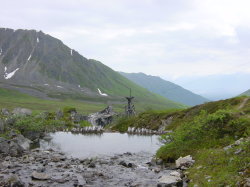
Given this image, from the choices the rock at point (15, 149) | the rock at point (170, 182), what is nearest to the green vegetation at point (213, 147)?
the rock at point (170, 182)

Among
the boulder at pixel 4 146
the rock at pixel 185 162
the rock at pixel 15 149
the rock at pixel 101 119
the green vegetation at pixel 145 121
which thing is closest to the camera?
the rock at pixel 185 162

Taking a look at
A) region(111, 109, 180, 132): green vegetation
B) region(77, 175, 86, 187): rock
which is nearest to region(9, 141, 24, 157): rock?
region(77, 175, 86, 187): rock

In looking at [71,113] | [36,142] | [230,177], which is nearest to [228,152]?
[230,177]

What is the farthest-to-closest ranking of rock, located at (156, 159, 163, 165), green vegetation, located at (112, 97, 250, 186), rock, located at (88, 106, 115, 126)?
1. rock, located at (88, 106, 115, 126)
2. rock, located at (156, 159, 163, 165)
3. green vegetation, located at (112, 97, 250, 186)

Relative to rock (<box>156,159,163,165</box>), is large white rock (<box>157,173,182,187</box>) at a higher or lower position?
higher

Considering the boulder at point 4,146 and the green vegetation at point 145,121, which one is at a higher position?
the green vegetation at point 145,121

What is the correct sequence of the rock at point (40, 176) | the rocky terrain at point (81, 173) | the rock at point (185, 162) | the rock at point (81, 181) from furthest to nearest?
1. the rock at point (185, 162)
2. the rock at point (40, 176)
3. the rocky terrain at point (81, 173)
4. the rock at point (81, 181)

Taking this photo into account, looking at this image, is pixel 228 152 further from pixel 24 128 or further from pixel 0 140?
pixel 24 128

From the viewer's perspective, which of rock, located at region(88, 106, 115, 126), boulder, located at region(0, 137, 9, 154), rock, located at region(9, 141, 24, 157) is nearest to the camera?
boulder, located at region(0, 137, 9, 154)

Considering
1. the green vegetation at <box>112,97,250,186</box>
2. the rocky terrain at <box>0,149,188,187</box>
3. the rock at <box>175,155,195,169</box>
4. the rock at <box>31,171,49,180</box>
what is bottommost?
the rocky terrain at <box>0,149,188,187</box>

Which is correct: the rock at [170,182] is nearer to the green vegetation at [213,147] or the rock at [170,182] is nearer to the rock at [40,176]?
the green vegetation at [213,147]

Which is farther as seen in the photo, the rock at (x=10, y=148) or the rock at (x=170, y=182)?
the rock at (x=10, y=148)

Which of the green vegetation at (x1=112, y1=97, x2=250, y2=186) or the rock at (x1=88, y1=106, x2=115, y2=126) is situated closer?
the green vegetation at (x1=112, y1=97, x2=250, y2=186)

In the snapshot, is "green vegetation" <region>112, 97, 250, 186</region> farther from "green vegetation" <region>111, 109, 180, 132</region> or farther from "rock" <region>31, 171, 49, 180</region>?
"green vegetation" <region>111, 109, 180, 132</region>
